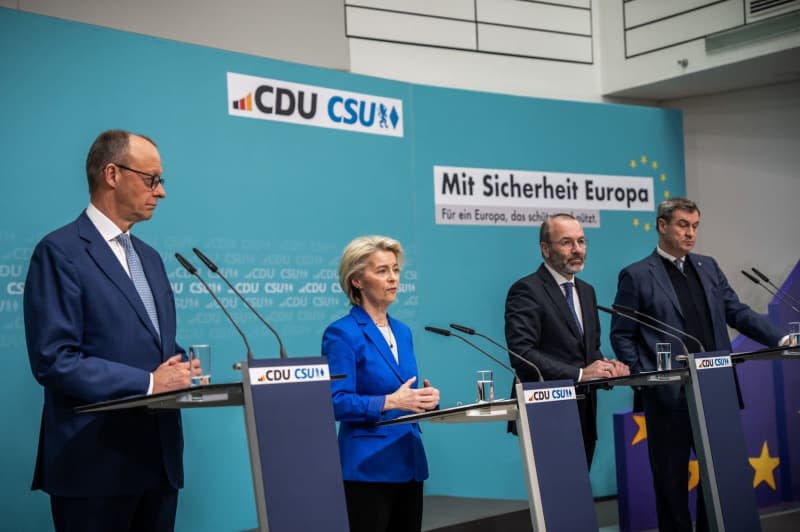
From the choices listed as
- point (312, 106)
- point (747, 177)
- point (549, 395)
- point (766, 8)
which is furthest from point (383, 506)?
point (747, 177)

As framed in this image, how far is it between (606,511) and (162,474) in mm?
4338

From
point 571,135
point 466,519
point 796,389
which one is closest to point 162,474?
point 466,519

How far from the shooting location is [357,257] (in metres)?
3.37

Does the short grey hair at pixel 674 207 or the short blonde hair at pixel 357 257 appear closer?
the short blonde hair at pixel 357 257

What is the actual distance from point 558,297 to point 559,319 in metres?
→ 0.11

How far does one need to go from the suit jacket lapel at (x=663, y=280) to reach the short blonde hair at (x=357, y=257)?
5.81 ft

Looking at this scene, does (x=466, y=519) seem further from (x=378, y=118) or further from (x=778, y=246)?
(x=778, y=246)

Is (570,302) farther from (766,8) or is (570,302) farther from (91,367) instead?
(766,8)

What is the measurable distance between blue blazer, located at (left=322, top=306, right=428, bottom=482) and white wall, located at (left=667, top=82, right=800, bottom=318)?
494cm

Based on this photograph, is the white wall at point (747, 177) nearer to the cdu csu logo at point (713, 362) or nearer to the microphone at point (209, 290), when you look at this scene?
the cdu csu logo at point (713, 362)

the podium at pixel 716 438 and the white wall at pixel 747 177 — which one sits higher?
the white wall at pixel 747 177

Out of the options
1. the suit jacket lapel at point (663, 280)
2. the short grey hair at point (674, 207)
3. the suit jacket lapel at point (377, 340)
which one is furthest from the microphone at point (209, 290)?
the short grey hair at point (674, 207)

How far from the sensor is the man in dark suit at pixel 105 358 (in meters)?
2.59

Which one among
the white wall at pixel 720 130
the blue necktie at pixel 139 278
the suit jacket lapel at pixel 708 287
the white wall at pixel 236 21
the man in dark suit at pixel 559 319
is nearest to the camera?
the blue necktie at pixel 139 278
